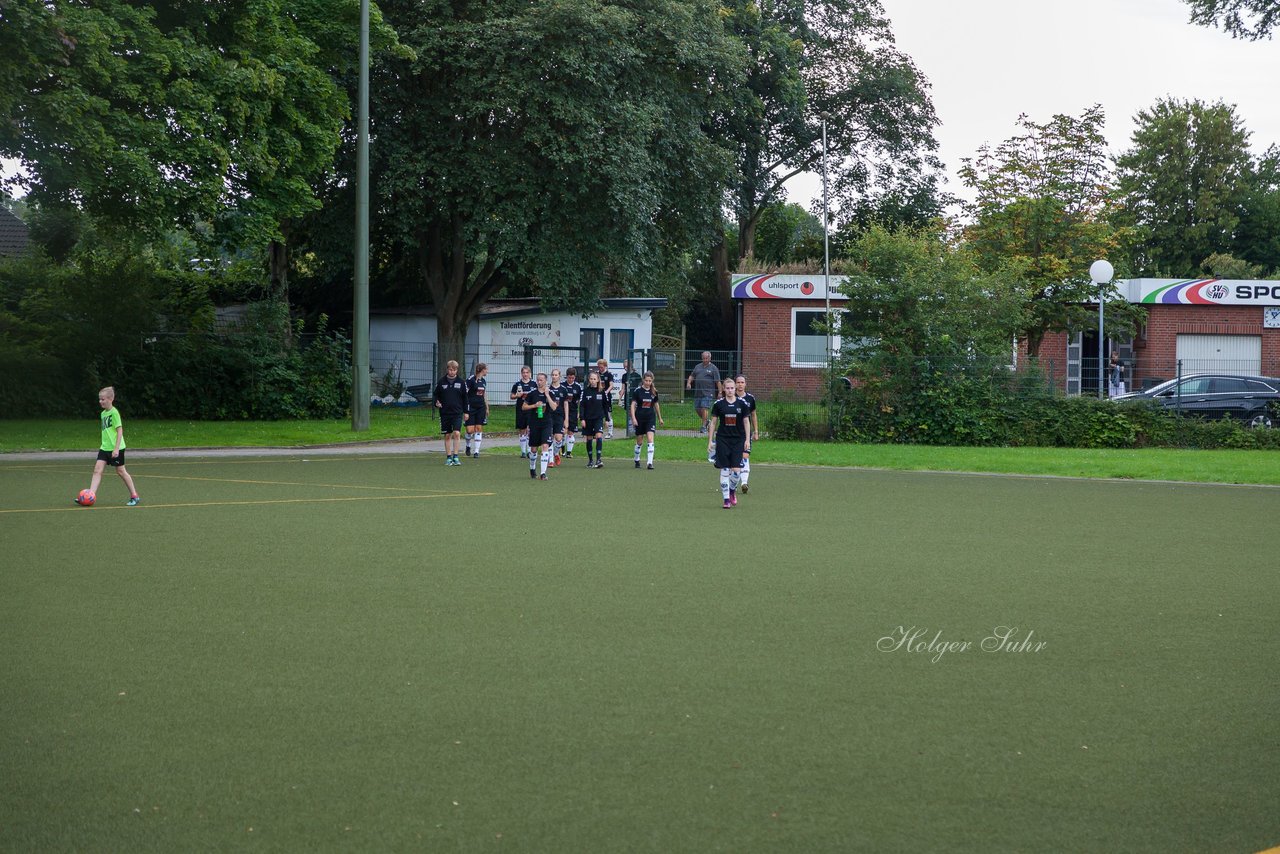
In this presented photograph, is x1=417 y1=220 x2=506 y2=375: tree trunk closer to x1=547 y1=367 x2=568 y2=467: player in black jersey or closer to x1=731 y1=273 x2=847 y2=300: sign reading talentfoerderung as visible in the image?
x1=731 y1=273 x2=847 y2=300: sign reading talentfoerderung

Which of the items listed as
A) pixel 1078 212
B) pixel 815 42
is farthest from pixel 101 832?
pixel 815 42

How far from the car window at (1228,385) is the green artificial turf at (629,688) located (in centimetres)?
1835

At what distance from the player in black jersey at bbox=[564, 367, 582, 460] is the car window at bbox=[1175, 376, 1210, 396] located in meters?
14.7

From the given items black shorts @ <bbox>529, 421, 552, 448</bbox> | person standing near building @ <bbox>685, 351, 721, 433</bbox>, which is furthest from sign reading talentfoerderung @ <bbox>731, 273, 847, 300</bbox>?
black shorts @ <bbox>529, 421, 552, 448</bbox>

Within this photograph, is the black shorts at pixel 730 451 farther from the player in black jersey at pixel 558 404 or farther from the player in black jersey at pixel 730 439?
the player in black jersey at pixel 558 404

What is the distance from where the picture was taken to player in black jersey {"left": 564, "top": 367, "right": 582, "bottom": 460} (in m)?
24.0

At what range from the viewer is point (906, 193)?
59531 mm

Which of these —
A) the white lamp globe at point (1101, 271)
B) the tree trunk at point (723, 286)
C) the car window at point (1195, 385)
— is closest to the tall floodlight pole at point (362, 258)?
the white lamp globe at point (1101, 271)

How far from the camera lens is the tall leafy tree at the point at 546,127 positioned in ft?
116

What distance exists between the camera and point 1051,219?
3878 centimetres

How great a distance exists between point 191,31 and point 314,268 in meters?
17.7

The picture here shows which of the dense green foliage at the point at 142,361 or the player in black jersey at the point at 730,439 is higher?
the dense green foliage at the point at 142,361
